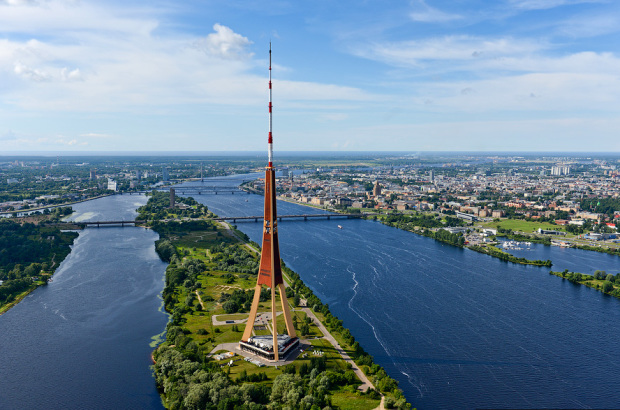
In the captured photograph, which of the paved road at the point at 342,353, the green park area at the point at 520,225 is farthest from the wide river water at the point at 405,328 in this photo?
the green park area at the point at 520,225

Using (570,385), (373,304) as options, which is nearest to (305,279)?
(373,304)

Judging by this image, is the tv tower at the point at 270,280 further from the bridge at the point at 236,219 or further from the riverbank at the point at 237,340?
the bridge at the point at 236,219

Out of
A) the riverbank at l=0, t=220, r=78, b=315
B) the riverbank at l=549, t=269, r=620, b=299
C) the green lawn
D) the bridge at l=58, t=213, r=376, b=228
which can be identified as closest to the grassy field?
the bridge at l=58, t=213, r=376, b=228

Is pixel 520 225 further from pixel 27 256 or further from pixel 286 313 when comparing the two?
pixel 27 256

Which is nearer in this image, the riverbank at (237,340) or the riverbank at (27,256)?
the riverbank at (237,340)

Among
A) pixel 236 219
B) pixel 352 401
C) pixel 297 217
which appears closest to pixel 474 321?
pixel 352 401

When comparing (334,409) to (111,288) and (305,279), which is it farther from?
(111,288)

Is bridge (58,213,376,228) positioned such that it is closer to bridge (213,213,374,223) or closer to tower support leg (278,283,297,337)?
bridge (213,213,374,223)
